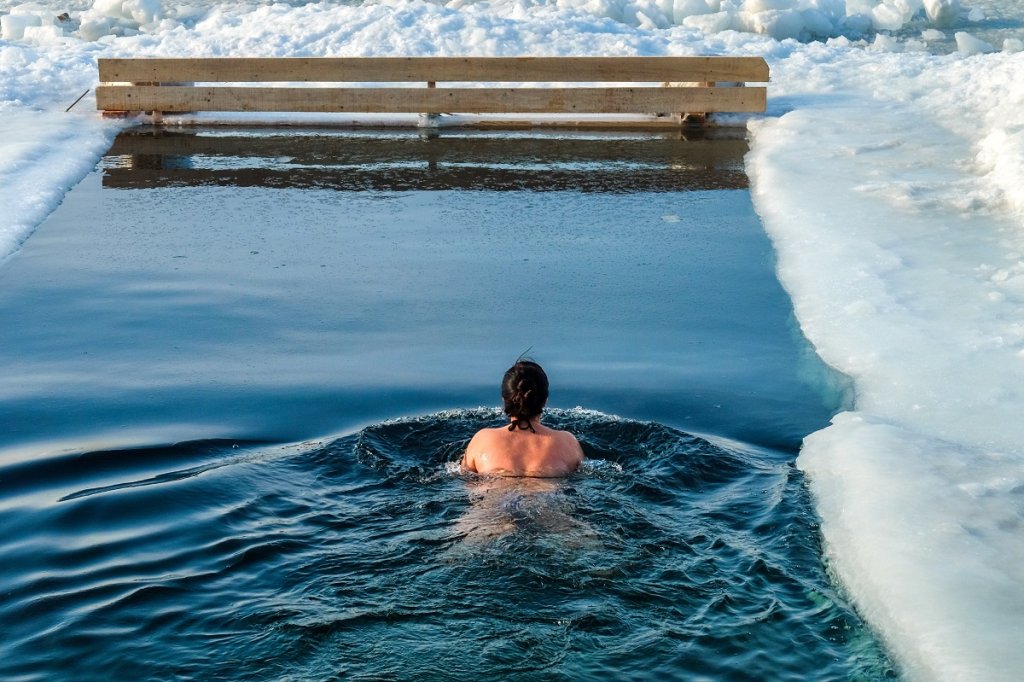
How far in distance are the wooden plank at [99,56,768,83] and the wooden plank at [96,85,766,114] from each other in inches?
6.4

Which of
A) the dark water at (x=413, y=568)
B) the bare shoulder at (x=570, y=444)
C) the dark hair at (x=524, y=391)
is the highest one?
the dark hair at (x=524, y=391)

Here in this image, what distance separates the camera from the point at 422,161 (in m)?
13.4

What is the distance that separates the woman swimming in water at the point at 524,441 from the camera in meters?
5.86

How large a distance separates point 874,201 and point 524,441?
6.57 m

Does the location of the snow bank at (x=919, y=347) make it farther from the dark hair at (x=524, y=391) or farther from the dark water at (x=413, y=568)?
the dark hair at (x=524, y=391)

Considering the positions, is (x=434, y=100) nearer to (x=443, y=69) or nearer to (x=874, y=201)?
(x=443, y=69)

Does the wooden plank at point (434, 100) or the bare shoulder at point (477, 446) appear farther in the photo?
the wooden plank at point (434, 100)

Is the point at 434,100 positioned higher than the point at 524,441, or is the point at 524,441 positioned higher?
the point at 434,100

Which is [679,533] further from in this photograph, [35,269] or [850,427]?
[35,269]

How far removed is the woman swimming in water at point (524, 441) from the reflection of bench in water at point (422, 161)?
6.49 m

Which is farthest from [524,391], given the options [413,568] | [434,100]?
[434,100]

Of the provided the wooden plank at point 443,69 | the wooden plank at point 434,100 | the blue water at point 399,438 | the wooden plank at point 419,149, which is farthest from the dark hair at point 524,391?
the wooden plank at point 443,69

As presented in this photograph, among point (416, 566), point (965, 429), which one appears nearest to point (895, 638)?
point (416, 566)

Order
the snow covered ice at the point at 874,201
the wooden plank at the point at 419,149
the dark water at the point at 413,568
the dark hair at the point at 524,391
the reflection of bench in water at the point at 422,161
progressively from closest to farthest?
1. the dark water at the point at 413,568
2. the snow covered ice at the point at 874,201
3. the dark hair at the point at 524,391
4. the reflection of bench in water at the point at 422,161
5. the wooden plank at the point at 419,149
